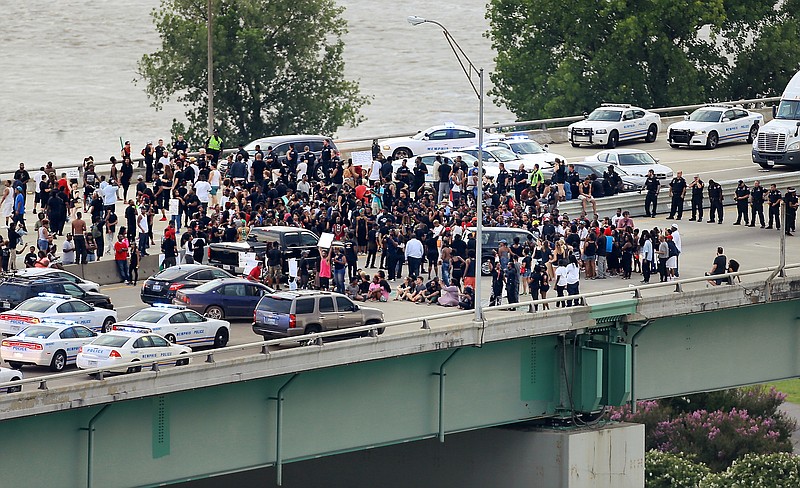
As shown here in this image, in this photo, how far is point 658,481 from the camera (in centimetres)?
4744

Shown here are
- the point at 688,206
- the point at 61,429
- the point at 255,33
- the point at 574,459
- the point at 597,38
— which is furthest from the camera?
the point at 597,38

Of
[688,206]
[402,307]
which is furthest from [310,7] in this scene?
[402,307]

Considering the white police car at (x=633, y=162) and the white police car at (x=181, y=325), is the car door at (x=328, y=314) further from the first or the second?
the white police car at (x=633, y=162)

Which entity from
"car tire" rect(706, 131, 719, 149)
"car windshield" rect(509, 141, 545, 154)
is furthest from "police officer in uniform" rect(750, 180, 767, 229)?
"car tire" rect(706, 131, 719, 149)

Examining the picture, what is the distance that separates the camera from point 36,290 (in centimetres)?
3400

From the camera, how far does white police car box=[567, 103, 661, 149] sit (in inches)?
2388

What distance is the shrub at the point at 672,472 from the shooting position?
47375mm

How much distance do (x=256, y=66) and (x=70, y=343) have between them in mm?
45269

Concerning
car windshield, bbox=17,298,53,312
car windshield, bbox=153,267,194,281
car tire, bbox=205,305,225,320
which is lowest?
car tire, bbox=205,305,225,320

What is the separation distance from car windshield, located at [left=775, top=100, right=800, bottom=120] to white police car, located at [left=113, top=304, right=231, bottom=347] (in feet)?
97.8

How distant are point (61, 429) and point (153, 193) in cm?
2033

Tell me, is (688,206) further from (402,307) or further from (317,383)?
(317,383)

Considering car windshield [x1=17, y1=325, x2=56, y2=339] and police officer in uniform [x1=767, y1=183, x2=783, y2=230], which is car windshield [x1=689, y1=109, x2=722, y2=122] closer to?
police officer in uniform [x1=767, y1=183, x2=783, y2=230]

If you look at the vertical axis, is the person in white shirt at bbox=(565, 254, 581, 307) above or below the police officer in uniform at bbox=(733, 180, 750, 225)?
below
